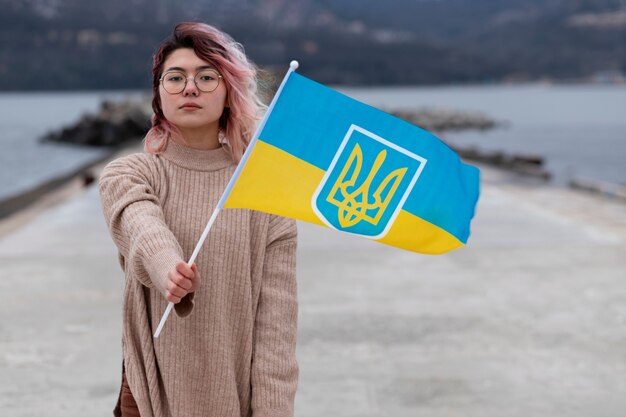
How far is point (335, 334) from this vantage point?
5.95 m

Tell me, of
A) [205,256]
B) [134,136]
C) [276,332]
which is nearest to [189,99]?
[205,256]

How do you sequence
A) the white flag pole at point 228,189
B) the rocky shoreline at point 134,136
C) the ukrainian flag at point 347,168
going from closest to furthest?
the white flag pole at point 228,189
the ukrainian flag at point 347,168
the rocky shoreline at point 134,136

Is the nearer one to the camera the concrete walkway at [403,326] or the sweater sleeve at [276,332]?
the sweater sleeve at [276,332]

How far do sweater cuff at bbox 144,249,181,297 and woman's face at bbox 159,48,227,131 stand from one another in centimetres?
38

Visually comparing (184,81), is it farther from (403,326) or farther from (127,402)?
(403,326)

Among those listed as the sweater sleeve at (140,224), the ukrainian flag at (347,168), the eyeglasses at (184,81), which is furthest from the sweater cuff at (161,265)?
the eyeglasses at (184,81)

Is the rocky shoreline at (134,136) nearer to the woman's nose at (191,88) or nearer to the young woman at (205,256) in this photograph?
the young woman at (205,256)

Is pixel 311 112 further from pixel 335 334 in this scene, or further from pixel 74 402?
pixel 335 334

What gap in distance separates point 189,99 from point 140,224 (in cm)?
34

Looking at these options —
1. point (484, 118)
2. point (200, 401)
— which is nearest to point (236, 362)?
point (200, 401)

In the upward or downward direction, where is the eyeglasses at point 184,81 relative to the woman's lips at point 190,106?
upward

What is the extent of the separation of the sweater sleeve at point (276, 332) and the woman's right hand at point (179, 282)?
38 centimetres

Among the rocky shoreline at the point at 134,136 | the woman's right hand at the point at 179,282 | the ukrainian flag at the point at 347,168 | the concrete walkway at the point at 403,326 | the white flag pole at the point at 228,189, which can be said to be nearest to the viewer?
the woman's right hand at the point at 179,282

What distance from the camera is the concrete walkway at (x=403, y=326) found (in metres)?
4.79
